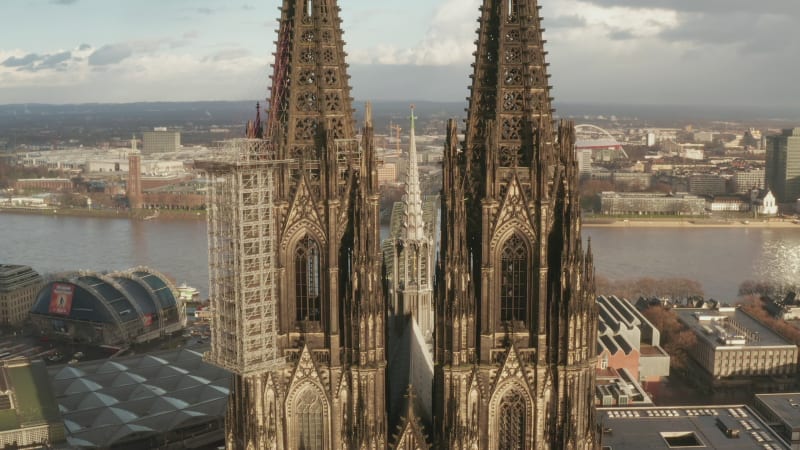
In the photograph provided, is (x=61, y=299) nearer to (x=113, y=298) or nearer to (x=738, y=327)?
(x=113, y=298)

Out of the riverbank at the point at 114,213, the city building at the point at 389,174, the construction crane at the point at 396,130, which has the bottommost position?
the riverbank at the point at 114,213

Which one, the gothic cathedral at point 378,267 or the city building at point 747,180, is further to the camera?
the city building at point 747,180

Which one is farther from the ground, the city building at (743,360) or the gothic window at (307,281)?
the gothic window at (307,281)

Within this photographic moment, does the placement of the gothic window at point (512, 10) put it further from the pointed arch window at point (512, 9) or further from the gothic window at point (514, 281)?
the gothic window at point (514, 281)

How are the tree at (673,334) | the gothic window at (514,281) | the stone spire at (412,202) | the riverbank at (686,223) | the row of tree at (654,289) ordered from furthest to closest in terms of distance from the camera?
the riverbank at (686,223), the row of tree at (654,289), the tree at (673,334), the stone spire at (412,202), the gothic window at (514,281)

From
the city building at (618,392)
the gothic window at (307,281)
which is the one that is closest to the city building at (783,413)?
the city building at (618,392)

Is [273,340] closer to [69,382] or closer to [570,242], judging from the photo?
[570,242]

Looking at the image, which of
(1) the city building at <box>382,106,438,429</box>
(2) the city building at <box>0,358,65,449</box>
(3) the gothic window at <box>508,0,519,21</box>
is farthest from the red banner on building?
(3) the gothic window at <box>508,0,519,21</box>

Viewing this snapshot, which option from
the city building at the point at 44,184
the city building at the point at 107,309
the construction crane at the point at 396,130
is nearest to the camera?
the city building at the point at 107,309
